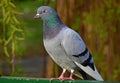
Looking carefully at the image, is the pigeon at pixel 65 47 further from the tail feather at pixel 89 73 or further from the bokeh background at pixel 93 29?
the bokeh background at pixel 93 29

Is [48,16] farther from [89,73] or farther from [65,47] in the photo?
[89,73]

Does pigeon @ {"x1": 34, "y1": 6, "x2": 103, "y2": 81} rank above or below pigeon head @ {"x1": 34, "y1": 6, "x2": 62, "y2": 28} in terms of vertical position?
below

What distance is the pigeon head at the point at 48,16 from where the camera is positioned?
479 centimetres

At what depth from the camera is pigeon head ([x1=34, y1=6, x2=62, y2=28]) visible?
479cm

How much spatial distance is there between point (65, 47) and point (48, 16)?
0.93 feet

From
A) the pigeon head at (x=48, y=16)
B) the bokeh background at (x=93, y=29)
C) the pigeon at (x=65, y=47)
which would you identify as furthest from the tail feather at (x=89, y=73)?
the bokeh background at (x=93, y=29)

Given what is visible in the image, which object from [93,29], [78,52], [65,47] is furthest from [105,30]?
[65,47]

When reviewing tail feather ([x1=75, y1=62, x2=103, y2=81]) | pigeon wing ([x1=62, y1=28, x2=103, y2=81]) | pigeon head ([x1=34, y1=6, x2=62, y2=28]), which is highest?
pigeon head ([x1=34, y1=6, x2=62, y2=28])

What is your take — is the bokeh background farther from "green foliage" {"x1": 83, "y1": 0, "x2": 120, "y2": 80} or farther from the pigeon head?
the pigeon head

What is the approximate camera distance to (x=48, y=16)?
4824mm

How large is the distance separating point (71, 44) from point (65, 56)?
0.31 ft

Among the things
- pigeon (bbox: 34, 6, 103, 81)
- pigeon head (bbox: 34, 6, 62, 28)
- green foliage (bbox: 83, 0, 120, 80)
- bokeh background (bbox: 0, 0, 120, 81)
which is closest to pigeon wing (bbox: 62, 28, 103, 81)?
pigeon (bbox: 34, 6, 103, 81)

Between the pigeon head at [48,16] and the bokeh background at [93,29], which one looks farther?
the bokeh background at [93,29]

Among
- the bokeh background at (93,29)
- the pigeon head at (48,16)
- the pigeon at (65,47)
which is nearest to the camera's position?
the pigeon at (65,47)
